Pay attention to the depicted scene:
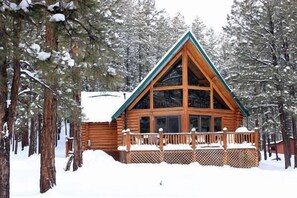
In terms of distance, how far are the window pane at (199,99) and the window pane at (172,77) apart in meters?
1.03

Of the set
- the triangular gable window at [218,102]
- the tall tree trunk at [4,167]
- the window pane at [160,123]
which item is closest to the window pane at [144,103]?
the window pane at [160,123]

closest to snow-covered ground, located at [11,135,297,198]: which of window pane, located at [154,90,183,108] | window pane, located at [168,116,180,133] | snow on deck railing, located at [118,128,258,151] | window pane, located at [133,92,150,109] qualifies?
snow on deck railing, located at [118,128,258,151]

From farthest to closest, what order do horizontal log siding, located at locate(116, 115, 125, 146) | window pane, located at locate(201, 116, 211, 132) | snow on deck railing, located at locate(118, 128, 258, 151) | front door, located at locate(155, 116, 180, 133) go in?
horizontal log siding, located at locate(116, 115, 125, 146) < window pane, located at locate(201, 116, 211, 132) < front door, located at locate(155, 116, 180, 133) < snow on deck railing, located at locate(118, 128, 258, 151)

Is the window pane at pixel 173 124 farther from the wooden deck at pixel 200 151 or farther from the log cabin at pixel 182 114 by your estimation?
the wooden deck at pixel 200 151

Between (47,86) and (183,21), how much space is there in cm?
4357

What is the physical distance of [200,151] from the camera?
60.1ft

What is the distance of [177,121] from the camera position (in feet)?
68.4

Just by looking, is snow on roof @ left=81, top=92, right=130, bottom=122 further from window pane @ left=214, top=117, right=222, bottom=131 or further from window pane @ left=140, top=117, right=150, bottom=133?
window pane @ left=214, top=117, right=222, bottom=131

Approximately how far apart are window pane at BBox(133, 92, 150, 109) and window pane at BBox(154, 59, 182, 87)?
2.92 ft

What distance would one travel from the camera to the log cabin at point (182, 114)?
18.3m

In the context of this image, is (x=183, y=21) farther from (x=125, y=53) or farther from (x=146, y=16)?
(x=125, y=53)

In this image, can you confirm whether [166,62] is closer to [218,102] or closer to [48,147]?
[218,102]

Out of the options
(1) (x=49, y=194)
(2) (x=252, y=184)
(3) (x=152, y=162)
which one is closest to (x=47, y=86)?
(1) (x=49, y=194)

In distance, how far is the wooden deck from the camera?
1811 centimetres
